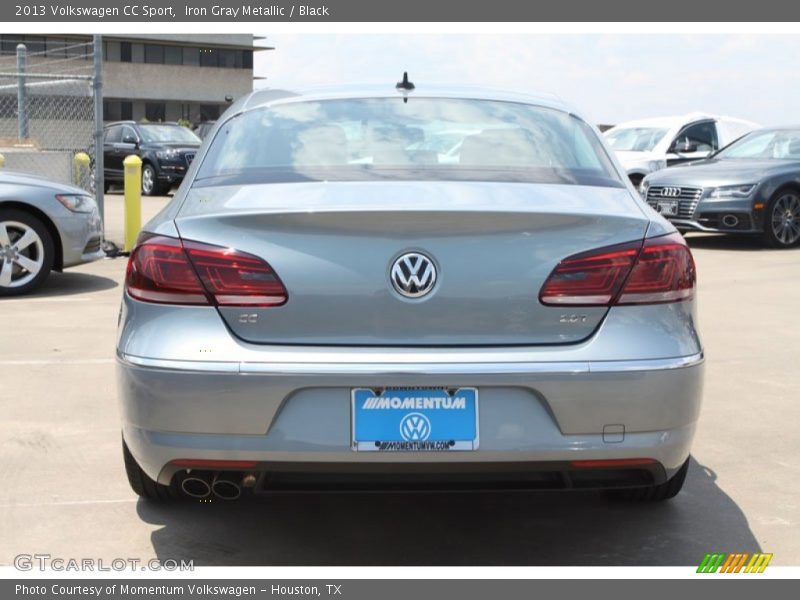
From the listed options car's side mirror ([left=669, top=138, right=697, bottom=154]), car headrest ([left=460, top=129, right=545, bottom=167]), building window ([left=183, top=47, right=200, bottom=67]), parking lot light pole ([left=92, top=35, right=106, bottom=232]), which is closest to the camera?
car headrest ([left=460, top=129, right=545, bottom=167])

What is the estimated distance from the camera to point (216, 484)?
367 cm

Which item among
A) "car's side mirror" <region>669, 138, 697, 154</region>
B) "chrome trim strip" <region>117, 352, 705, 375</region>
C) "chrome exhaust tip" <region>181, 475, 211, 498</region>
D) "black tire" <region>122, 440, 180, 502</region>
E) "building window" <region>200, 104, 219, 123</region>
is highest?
"chrome trim strip" <region>117, 352, 705, 375</region>

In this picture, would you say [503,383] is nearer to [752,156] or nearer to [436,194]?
[436,194]

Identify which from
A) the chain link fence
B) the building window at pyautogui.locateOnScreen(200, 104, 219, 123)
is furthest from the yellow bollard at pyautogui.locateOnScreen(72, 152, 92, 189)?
the building window at pyautogui.locateOnScreen(200, 104, 219, 123)

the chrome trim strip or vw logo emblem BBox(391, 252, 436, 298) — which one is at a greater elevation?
vw logo emblem BBox(391, 252, 436, 298)

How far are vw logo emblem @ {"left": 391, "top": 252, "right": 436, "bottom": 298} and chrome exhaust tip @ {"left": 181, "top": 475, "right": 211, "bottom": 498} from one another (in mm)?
855

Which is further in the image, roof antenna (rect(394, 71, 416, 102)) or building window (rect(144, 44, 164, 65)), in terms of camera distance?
building window (rect(144, 44, 164, 65))

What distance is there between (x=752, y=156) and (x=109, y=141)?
1499 centimetres

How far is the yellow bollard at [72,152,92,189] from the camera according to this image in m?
14.1

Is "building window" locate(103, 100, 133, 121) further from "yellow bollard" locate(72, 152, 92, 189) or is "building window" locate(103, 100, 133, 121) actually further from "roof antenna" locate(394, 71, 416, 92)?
"roof antenna" locate(394, 71, 416, 92)

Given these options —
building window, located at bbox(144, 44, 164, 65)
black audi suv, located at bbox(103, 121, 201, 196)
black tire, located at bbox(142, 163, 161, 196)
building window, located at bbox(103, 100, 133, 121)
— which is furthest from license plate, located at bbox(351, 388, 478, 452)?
building window, located at bbox(144, 44, 164, 65)

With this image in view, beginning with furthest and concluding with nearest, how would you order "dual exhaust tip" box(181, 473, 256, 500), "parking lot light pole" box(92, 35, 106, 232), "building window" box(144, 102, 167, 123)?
"building window" box(144, 102, 167, 123)
"parking lot light pole" box(92, 35, 106, 232)
"dual exhaust tip" box(181, 473, 256, 500)

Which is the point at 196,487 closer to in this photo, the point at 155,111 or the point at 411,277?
the point at 411,277

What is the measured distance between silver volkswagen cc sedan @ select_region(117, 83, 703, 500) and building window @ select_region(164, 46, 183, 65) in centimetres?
6758
